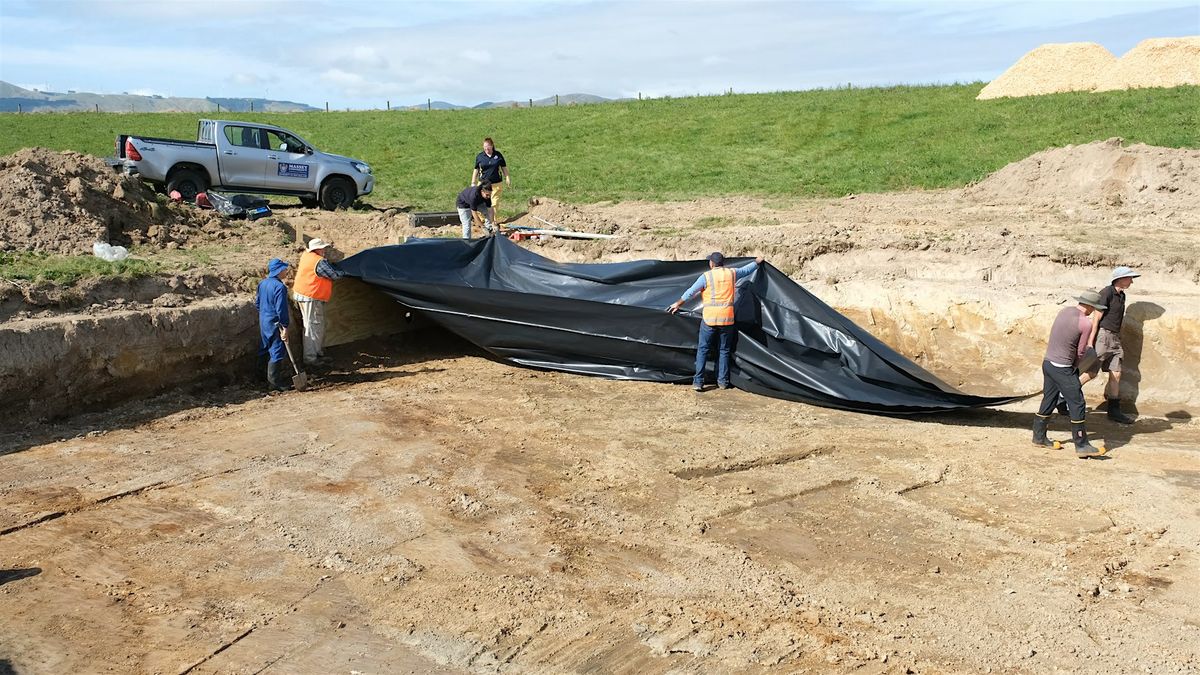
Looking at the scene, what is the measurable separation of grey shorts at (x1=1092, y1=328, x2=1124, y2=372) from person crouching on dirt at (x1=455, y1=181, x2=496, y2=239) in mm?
8591

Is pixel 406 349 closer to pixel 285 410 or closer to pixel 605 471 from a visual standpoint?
pixel 285 410

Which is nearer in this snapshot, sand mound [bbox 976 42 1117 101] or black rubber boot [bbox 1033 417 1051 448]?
black rubber boot [bbox 1033 417 1051 448]

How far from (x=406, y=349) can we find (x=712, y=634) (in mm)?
7635

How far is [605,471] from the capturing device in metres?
8.22

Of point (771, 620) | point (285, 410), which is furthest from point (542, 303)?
point (771, 620)

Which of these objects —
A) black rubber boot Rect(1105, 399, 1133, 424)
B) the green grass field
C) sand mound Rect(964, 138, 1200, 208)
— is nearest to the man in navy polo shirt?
the green grass field

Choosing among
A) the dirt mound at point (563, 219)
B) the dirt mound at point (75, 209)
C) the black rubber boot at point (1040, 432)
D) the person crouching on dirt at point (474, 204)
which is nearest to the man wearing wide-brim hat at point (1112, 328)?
the black rubber boot at point (1040, 432)

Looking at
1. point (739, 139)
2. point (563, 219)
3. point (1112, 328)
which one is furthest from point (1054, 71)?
point (1112, 328)

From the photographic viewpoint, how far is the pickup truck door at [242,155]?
17609 mm

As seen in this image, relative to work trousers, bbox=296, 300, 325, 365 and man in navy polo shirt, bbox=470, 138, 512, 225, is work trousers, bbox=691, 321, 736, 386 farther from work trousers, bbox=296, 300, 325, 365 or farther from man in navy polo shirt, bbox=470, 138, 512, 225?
man in navy polo shirt, bbox=470, 138, 512, 225

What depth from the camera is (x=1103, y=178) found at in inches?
643

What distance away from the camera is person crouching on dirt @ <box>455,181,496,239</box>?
15.1 m

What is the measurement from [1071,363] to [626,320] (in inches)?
177

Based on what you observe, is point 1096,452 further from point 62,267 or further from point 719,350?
point 62,267
